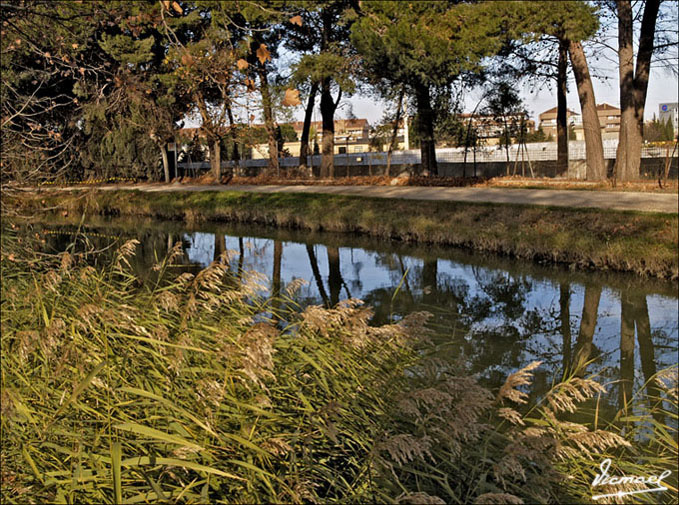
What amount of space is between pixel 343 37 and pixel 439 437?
23.0 metres

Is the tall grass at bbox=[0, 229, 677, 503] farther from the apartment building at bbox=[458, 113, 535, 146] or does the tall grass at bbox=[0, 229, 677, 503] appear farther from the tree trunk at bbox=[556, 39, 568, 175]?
the apartment building at bbox=[458, 113, 535, 146]

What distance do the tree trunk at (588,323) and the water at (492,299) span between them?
1 centimetres

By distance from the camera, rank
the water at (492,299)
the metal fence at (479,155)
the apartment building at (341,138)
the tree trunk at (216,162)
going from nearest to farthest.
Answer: the water at (492,299), the metal fence at (479,155), the tree trunk at (216,162), the apartment building at (341,138)

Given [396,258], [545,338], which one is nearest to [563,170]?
[396,258]

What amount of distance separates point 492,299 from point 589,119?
1104 centimetres

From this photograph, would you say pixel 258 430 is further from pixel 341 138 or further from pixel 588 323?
pixel 341 138

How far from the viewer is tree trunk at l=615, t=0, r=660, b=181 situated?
17719mm

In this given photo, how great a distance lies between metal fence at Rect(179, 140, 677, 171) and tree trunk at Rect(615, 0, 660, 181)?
197 inches

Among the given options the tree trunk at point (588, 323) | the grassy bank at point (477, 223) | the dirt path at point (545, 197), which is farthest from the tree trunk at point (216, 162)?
the tree trunk at point (588, 323)

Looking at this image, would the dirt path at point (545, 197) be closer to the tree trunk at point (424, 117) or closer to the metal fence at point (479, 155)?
the tree trunk at point (424, 117)

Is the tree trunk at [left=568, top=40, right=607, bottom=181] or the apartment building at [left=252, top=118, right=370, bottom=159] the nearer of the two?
the tree trunk at [left=568, top=40, right=607, bottom=181]

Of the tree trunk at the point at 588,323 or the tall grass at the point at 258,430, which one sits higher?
the tall grass at the point at 258,430

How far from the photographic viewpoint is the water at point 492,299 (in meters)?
6.75

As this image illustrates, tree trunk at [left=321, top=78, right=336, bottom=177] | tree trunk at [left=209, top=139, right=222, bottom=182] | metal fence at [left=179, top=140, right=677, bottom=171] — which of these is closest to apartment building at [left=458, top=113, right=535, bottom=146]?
metal fence at [left=179, top=140, right=677, bottom=171]
